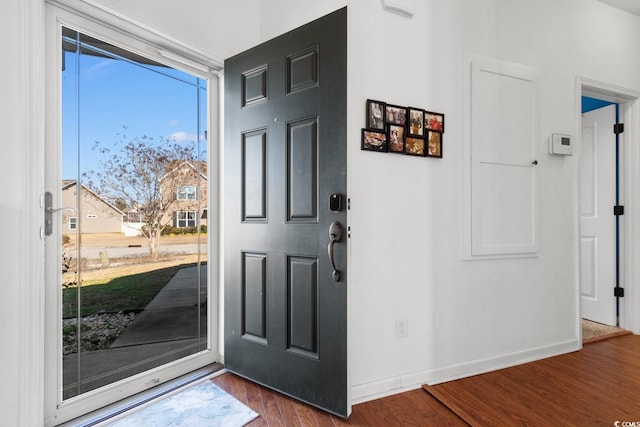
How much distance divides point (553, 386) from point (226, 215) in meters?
2.33

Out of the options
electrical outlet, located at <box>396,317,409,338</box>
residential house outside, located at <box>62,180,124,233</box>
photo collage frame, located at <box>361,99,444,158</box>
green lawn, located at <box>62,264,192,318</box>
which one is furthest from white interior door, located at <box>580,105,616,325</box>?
residential house outside, located at <box>62,180,124,233</box>

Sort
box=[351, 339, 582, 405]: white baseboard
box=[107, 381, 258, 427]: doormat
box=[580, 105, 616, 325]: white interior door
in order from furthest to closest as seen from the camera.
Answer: box=[580, 105, 616, 325]: white interior door → box=[351, 339, 582, 405]: white baseboard → box=[107, 381, 258, 427]: doormat

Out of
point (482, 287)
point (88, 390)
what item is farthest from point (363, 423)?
point (88, 390)

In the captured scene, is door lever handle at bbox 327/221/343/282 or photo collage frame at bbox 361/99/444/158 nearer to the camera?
door lever handle at bbox 327/221/343/282

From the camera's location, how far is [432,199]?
6.69ft

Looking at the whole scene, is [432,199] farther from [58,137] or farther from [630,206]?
[630,206]

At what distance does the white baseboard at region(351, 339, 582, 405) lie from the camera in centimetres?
183

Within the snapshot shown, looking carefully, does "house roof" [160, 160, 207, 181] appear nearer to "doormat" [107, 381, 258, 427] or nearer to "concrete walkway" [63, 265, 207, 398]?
"concrete walkway" [63, 265, 207, 398]

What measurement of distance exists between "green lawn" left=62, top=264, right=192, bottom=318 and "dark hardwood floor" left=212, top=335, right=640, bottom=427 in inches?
27.1

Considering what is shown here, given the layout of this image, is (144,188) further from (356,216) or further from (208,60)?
(356,216)

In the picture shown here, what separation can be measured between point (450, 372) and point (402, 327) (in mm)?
489

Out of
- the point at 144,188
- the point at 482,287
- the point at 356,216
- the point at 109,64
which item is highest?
the point at 109,64

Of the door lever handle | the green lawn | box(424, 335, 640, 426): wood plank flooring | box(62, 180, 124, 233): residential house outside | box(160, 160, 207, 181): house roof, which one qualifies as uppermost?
box(160, 160, 207, 181): house roof

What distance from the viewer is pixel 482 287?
7.14 feet
